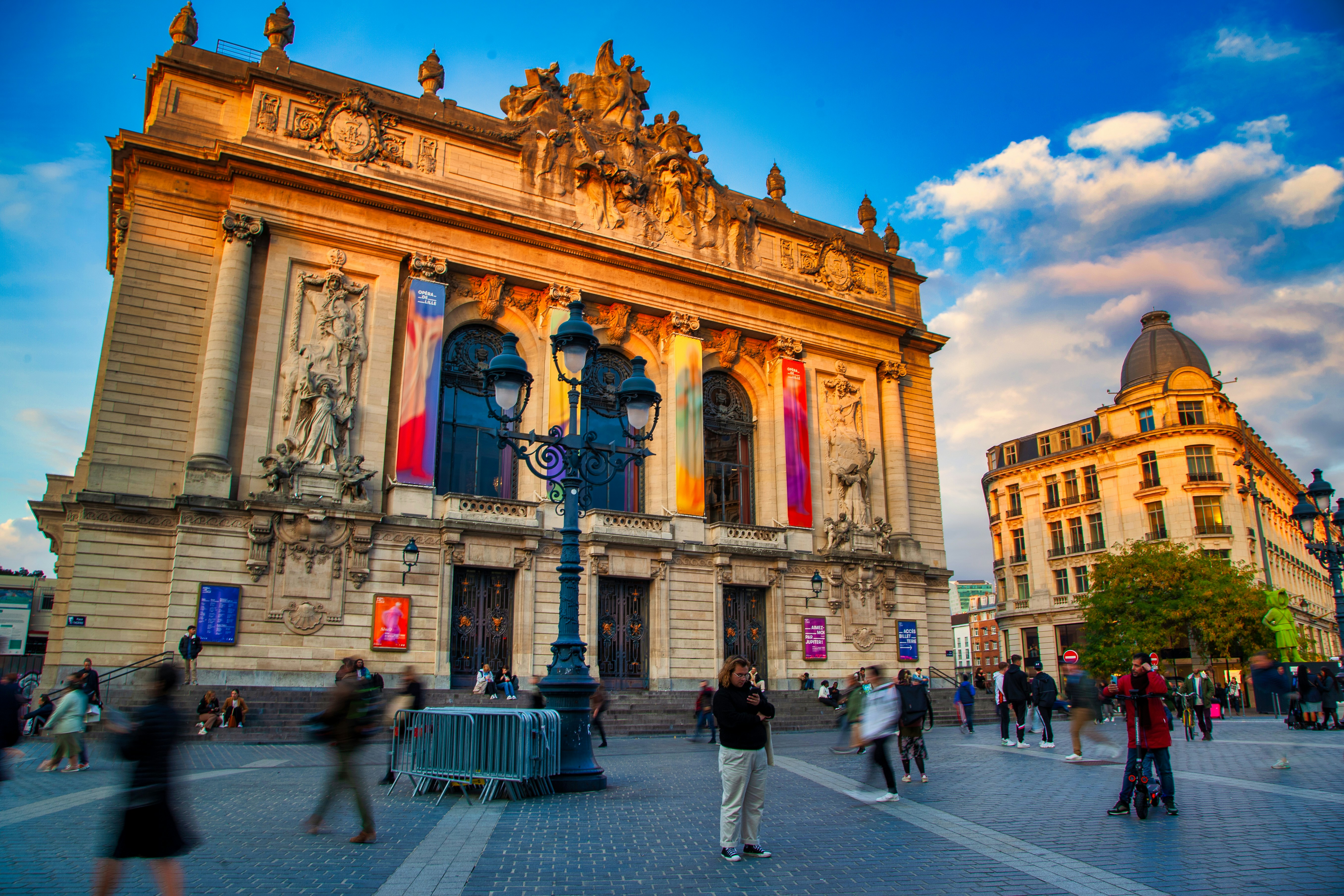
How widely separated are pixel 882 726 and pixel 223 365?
2105cm

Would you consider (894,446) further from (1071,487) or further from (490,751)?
(1071,487)

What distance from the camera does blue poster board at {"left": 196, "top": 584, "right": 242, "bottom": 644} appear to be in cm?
2248

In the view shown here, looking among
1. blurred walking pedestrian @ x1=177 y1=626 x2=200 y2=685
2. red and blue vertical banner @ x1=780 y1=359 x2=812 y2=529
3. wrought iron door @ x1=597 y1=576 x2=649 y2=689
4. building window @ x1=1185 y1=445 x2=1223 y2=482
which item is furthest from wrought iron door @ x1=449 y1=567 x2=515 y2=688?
building window @ x1=1185 y1=445 x2=1223 y2=482

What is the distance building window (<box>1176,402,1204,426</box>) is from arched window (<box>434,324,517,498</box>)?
4319 centimetres

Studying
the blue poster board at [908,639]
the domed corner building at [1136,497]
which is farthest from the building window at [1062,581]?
the blue poster board at [908,639]

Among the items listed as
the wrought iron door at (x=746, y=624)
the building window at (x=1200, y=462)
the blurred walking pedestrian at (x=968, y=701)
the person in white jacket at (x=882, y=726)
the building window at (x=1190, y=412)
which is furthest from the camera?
the building window at (x=1190, y=412)

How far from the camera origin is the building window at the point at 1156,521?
172 feet

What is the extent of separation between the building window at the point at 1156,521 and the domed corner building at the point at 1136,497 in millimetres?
59

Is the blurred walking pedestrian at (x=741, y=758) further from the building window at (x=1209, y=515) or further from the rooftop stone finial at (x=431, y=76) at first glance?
the building window at (x=1209, y=515)

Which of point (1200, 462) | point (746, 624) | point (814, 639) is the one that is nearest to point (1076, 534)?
point (1200, 462)

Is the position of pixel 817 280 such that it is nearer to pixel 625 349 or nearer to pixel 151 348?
pixel 625 349

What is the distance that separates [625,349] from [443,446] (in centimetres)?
756

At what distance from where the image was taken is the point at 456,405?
28.7 metres

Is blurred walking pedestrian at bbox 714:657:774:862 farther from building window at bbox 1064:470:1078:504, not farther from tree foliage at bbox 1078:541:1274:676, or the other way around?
building window at bbox 1064:470:1078:504
